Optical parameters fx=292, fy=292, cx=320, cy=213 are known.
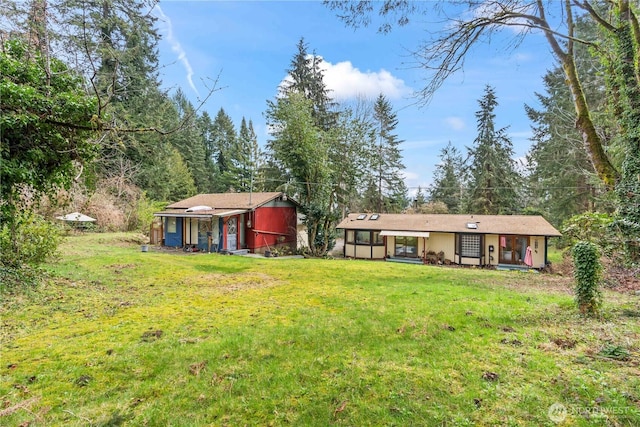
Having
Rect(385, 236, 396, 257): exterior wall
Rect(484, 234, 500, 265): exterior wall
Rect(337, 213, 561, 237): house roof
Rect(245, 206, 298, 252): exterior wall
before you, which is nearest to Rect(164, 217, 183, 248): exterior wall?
Rect(245, 206, 298, 252): exterior wall

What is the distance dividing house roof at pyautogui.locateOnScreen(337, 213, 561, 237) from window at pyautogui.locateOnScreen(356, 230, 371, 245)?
46cm

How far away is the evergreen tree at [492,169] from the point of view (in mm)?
23969

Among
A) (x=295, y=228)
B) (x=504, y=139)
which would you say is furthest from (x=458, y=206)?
(x=295, y=228)

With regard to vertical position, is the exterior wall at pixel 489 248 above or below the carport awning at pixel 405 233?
below

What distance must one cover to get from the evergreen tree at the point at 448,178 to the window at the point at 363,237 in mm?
17048

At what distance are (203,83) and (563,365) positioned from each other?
5145 mm

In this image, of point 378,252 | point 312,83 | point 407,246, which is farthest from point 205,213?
point 312,83

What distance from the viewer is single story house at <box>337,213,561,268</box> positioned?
15578 mm

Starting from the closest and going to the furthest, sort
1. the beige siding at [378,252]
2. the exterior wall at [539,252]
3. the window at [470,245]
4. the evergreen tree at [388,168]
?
→ the exterior wall at [539,252] < the window at [470,245] < the beige siding at [378,252] < the evergreen tree at [388,168]

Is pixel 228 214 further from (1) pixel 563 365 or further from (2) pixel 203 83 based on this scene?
(1) pixel 563 365

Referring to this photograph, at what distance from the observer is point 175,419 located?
257 centimetres

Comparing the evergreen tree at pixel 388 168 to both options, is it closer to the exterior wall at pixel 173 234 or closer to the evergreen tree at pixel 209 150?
the exterior wall at pixel 173 234

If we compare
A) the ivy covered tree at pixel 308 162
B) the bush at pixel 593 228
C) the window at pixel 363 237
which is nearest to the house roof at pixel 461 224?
the window at pixel 363 237

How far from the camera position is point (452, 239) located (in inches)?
677
